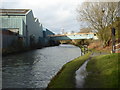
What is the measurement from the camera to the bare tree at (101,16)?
39.2 metres

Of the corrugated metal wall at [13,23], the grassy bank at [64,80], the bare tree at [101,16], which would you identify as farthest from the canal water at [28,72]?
the corrugated metal wall at [13,23]

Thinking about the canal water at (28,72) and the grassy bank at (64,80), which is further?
the canal water at (28,72)

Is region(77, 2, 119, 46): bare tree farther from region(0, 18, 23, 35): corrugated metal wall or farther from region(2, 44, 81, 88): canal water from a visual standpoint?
region(0, 18, 23, 35): corrugated metal wall

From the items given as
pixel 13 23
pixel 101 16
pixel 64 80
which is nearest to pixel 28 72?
pixel 64 80

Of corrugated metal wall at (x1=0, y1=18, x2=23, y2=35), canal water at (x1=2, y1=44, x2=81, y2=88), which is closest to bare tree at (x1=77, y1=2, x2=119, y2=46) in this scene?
canal water at (x1=2, y1=44, x2=81, y2=88)

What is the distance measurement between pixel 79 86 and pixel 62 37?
8511 centimetres

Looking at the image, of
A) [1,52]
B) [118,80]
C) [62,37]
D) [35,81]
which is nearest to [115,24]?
[1,52]

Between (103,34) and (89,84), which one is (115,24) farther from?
Result: (89,84)

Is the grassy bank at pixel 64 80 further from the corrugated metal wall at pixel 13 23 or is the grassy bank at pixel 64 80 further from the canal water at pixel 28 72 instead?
the corrugated metal wall at pixel 13 23

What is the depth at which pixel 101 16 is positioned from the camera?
3988cm

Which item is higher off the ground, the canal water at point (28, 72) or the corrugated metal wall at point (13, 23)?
the corrugated metal wall at point (13, 23)

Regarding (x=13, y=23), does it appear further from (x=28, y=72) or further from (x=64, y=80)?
(x=64, y=80)

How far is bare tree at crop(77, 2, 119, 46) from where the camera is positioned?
39219 millimetres

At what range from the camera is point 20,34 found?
2393 inches
